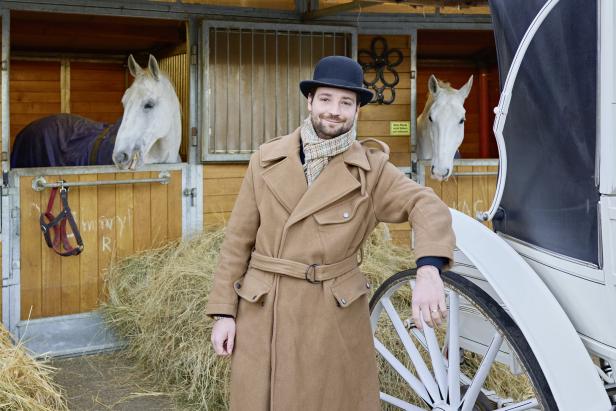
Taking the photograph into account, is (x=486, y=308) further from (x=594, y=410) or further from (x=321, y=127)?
(x=321, y=127)

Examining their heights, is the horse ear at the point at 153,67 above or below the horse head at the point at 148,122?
above

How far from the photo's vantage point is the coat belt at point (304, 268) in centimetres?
220

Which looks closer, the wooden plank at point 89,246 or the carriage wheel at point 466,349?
the carriage wheel at point 466,349

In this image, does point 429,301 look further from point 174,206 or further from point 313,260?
point 174,206

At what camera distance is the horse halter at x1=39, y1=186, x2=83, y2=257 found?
14.5 feet

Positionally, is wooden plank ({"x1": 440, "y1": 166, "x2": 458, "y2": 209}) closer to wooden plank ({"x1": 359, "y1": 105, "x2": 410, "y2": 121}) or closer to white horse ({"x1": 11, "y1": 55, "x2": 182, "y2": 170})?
wooden plank ({"x1": 359, "y1": 105, "x2": 410, "y2": 121})

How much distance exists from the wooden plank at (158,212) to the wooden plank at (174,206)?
0.03m

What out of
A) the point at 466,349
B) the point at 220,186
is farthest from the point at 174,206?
the point at 466,349

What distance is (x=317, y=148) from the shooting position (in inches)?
88.5

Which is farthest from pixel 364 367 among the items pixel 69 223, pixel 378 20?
pixel 378 20

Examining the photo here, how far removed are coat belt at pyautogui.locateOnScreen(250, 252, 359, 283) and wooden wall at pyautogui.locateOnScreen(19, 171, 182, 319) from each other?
264 centimetres

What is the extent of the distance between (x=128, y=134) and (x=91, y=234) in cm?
64

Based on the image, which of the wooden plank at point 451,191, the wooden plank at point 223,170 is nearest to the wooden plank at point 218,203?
the wooden plank at point 223,170

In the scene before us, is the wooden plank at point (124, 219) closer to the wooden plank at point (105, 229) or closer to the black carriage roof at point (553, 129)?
the wooden plank at point (105, 229)
